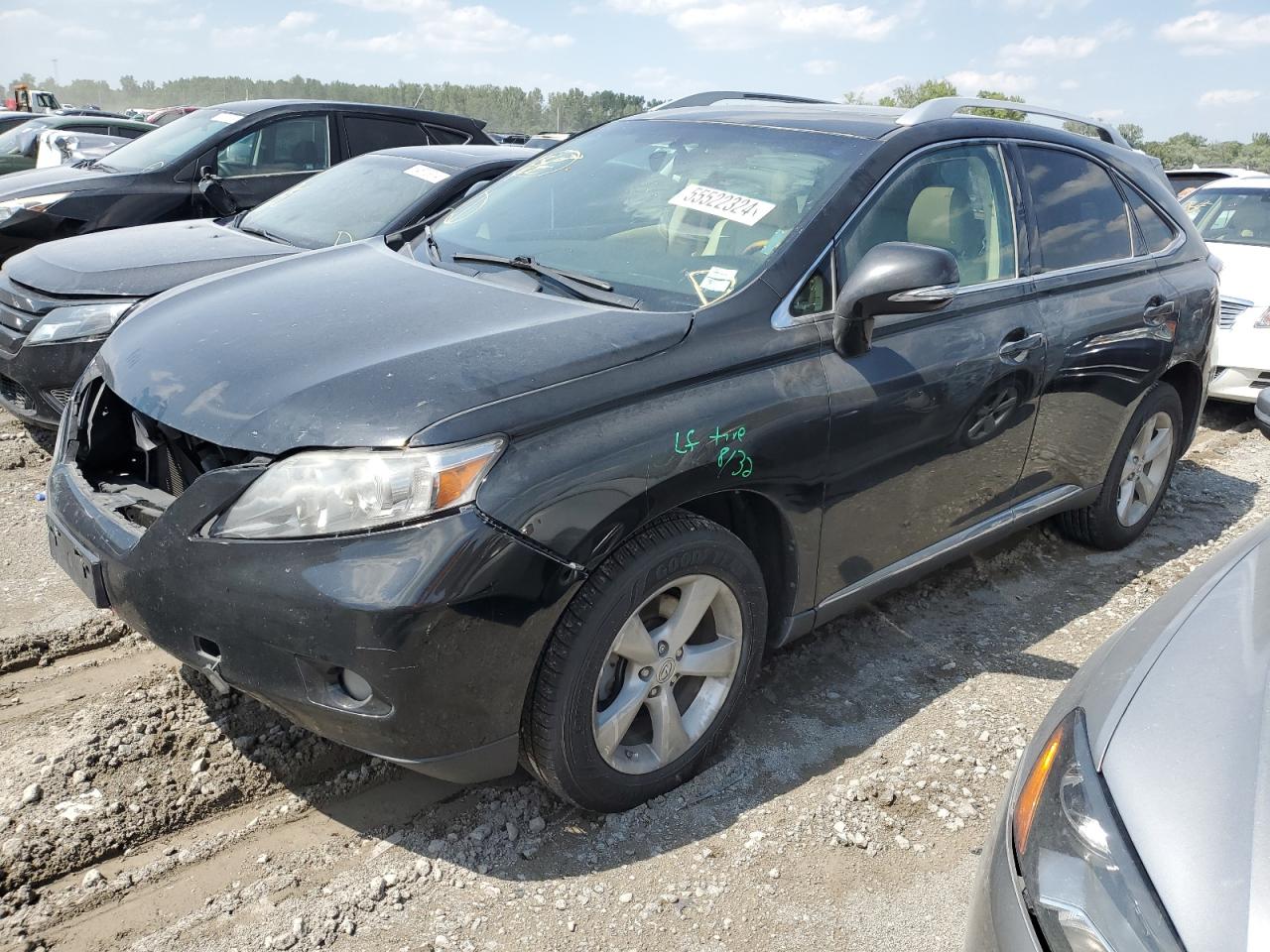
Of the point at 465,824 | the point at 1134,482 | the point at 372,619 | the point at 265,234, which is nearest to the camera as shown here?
the point at 372,619

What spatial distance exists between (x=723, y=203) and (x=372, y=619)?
167cm

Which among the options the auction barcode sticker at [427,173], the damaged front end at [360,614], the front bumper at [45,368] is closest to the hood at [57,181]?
the auction barcode sticker at [427,173]

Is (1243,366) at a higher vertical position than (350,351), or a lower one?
lower

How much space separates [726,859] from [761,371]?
4.06ft

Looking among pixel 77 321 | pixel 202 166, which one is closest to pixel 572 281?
pixel 77 321

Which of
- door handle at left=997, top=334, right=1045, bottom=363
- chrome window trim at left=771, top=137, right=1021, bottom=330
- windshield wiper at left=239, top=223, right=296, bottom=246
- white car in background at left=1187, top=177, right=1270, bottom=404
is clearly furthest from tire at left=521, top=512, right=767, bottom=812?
white car in background at left=1187, top=177, right=1270, bottom=404

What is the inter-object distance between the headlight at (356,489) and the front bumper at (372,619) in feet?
0.12

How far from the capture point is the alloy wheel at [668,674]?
254 centimetres

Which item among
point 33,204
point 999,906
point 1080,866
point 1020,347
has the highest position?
point 33,204

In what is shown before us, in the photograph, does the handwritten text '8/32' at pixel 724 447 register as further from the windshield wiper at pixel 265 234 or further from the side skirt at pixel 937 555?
the windshield wiper at pixel 265 234

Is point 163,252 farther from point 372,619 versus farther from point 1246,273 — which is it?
point 1246,273

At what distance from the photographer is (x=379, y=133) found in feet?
→ 24.3

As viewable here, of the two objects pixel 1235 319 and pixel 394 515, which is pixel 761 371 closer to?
pixel 394 515

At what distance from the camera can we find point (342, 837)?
8.52 feet
